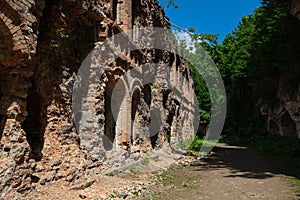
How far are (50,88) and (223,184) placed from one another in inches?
208

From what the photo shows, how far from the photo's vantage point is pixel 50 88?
6.23 meters

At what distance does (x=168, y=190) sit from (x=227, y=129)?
28201 mm

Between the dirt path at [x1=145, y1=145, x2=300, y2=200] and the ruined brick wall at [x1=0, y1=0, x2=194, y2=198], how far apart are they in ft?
6.54

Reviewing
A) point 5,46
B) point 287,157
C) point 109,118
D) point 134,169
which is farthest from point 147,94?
point 5,46

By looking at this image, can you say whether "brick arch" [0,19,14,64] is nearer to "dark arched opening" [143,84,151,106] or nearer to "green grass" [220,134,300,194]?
"green grass" [220,134,300,194]

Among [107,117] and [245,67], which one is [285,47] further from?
[107,117]

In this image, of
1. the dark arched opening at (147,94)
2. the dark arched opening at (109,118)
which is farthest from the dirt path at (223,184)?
the dark arched opening at (147,94)

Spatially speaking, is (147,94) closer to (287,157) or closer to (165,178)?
(165,178)

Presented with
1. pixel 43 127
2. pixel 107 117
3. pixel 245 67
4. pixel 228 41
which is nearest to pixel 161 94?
pixel 107 117

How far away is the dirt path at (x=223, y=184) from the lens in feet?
21.2

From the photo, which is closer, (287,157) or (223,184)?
(223,184)

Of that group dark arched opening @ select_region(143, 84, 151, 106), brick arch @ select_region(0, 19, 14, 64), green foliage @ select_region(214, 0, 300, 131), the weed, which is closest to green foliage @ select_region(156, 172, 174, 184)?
the weed

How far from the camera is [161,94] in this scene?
48.7 ft

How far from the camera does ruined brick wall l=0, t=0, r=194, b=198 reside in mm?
4730
